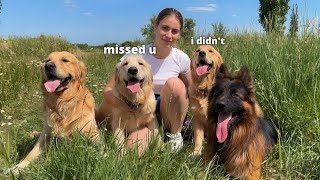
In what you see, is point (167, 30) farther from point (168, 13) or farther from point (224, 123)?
point (224, 123)

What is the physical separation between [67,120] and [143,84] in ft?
2.85

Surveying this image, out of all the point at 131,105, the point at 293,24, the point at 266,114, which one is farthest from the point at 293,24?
the point at 131,105

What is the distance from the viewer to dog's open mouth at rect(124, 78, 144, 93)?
3.59 m

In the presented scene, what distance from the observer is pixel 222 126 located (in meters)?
3.05

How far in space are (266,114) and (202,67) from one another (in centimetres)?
92

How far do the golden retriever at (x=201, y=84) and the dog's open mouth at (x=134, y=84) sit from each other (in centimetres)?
74

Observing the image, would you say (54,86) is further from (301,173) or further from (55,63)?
(301,173)

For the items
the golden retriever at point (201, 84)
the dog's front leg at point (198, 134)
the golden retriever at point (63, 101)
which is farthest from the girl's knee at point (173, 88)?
the golden retriever at point (63, 101)

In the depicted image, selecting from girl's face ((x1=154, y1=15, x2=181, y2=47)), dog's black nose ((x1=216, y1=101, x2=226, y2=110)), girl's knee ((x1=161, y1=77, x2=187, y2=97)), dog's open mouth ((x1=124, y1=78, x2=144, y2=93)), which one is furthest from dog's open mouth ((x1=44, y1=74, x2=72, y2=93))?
dog's black nose ((x1=216, y1=101, x2=226, y2=110))

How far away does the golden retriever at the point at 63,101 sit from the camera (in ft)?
11.3

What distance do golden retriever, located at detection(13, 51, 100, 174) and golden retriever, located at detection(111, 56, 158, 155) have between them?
32 cm

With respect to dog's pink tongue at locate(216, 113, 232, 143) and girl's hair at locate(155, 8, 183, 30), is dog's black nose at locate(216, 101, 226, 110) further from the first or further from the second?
girl's hair at locate(155, 8, 183, 30)

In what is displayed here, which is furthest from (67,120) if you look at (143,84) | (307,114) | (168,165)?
(307,114)

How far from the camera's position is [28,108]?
5.77 meters
